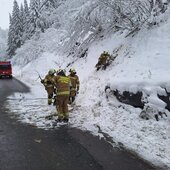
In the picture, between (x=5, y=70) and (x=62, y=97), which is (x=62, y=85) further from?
(x=5, y=70)

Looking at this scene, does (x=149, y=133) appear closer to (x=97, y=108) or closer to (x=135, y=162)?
(x=135, y=162)

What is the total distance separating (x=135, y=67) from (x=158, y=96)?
3465 mm

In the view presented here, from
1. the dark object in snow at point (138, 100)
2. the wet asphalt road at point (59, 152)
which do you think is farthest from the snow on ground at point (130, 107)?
the wet asphalt road at point (59, 152)

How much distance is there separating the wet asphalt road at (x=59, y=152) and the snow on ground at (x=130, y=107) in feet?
1.62

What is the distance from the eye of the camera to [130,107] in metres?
10.9

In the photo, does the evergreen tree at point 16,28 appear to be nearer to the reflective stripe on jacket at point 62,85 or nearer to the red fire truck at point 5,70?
the red fire truck at point 5,70

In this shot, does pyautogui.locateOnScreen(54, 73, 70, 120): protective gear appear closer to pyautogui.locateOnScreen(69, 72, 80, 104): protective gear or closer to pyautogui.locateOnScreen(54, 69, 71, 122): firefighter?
pyautogui.locateOnScreen(54, 69, 71, 122): firefighter

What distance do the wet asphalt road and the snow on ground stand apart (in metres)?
0.49

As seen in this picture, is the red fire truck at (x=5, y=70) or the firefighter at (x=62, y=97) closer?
the firefighter at (x=62, y=97)

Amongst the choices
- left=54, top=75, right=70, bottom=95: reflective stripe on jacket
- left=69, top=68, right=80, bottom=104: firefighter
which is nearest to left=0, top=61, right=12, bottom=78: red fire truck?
left=69, top=68, right=80, bottom=104: firefighter

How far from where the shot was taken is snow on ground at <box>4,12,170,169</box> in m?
8.20

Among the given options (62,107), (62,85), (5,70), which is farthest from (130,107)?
(5,70)

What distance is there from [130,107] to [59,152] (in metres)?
4.26

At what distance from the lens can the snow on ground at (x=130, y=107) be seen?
8195 millimetres
